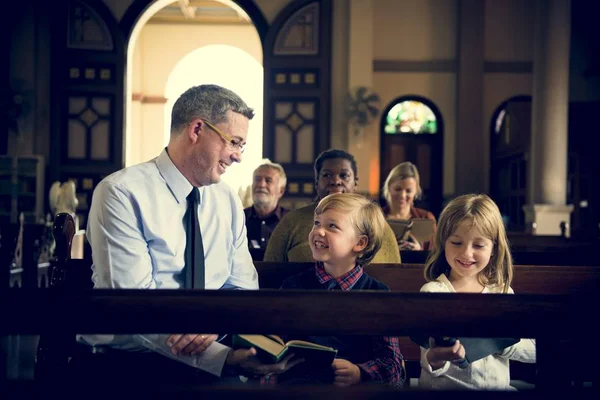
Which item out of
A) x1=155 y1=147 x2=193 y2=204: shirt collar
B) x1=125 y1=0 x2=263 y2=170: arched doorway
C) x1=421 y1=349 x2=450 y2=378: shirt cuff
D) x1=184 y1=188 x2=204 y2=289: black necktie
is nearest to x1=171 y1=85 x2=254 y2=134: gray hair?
x1=155 y1=147 x2=193 y2=204: shirt collar

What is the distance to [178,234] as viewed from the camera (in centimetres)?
276

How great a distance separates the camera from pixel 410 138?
13.0 m

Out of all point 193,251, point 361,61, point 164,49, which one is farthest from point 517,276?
point 164,49

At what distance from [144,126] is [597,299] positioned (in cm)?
1772

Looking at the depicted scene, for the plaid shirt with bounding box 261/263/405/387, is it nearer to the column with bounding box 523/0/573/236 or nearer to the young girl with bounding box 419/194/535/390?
the young girl with bounding box 419/194/535/390

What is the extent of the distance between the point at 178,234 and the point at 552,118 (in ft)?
30.0

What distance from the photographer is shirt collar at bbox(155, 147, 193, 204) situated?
9.18 feet

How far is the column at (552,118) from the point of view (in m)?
10.9

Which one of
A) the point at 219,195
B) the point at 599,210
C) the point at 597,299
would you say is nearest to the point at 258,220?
the point at 219,195

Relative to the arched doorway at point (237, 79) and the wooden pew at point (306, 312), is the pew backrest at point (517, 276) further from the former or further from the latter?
the arched doorway at point (237, 79)

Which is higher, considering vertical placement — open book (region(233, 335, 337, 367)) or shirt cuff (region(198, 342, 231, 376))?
open book (region(233, 335, 337, 367))

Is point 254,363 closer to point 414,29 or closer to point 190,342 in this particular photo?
point 190,342

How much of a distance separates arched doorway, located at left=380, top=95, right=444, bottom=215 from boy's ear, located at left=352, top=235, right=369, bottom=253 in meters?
10.1

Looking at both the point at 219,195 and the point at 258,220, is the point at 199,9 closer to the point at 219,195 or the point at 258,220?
the point at 258,220
